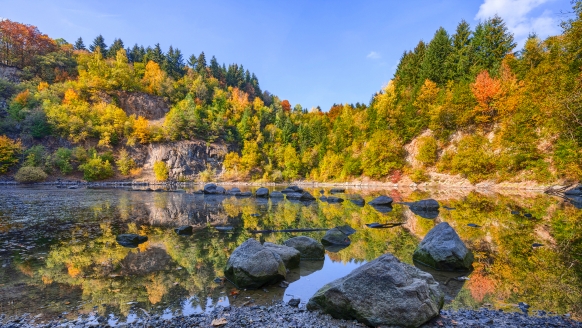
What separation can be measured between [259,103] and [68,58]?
68989mm

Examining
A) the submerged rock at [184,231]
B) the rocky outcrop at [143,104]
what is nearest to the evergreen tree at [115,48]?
the rocky outcrop at [143,104]

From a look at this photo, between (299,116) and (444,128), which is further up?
(299,116)

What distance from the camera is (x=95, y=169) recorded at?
63469mm

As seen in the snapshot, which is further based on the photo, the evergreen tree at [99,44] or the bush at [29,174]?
the evergreen tree at [99,44]

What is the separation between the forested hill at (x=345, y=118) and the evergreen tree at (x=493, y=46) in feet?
0.94

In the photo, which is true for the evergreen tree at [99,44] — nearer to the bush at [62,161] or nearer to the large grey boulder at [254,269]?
the bush at [62,161]

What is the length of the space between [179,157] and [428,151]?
63247 mm

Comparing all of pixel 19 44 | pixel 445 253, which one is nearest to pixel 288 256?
pixel 445 253

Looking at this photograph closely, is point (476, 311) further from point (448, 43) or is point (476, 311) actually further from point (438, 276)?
point (448, 43)

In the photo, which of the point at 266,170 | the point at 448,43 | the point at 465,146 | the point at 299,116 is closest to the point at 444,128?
the point at 465,146

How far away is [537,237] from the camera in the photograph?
36.6 ft

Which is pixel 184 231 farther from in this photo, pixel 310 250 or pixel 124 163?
pixel 124 163

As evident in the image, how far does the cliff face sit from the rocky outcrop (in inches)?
870

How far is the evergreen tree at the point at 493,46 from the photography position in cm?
5425
